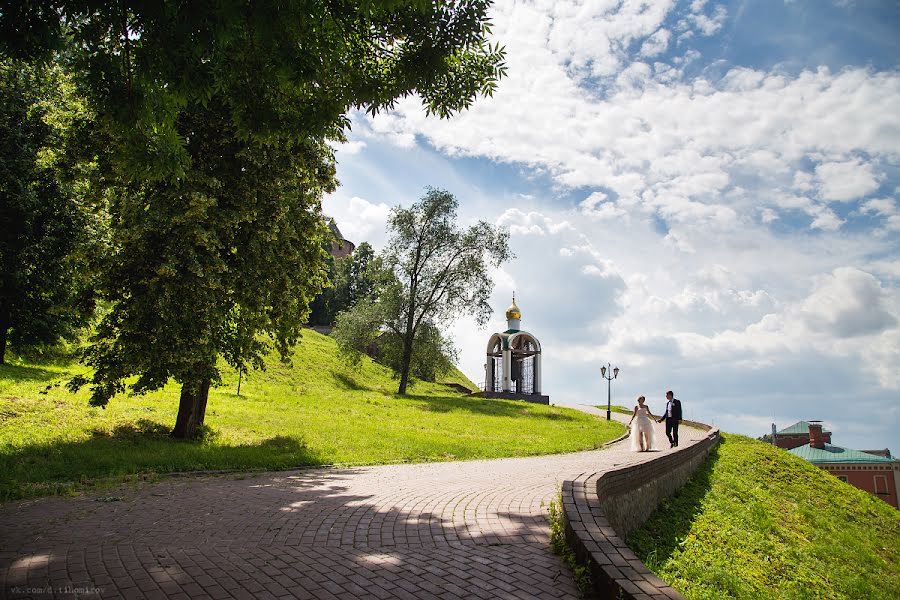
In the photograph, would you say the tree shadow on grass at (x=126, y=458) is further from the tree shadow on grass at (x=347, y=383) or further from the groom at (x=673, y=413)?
the tree shadow on grass at (x=347, y=383)

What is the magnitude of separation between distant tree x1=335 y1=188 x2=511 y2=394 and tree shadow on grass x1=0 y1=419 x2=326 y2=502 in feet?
67.9

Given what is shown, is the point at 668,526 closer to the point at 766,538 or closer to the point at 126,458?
the point at 766,538

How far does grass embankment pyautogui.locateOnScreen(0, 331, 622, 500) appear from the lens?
10.4 m

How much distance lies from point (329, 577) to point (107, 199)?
12561mm

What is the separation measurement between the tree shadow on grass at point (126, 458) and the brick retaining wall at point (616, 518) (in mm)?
7302

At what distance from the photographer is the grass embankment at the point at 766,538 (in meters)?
7.82

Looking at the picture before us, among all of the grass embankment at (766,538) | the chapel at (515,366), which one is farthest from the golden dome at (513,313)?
the grass embankment at (766,538)

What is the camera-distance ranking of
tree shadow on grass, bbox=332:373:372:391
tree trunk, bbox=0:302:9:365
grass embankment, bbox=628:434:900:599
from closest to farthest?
grass embankment, bbox=628:434:900:599 → tree trunk, bbox=0:302:9:365 → tree shadow on grass, bbox=332:373:372:391

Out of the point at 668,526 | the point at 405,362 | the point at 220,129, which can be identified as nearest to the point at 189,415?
the point at 220,129

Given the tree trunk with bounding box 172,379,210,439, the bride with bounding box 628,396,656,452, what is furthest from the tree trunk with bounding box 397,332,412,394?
the tree trunk with bounding box 172,379,210,439

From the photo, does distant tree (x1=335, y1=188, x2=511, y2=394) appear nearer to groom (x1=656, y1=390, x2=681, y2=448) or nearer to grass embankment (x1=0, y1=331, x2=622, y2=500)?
grass embankment (x1=0, y1=331, x2=622, y2=500)

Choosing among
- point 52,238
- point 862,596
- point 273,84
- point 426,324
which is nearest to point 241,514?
point 273,84

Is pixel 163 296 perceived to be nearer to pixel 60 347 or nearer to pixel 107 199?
pixel 107 199

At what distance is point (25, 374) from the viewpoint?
61.1 ft
